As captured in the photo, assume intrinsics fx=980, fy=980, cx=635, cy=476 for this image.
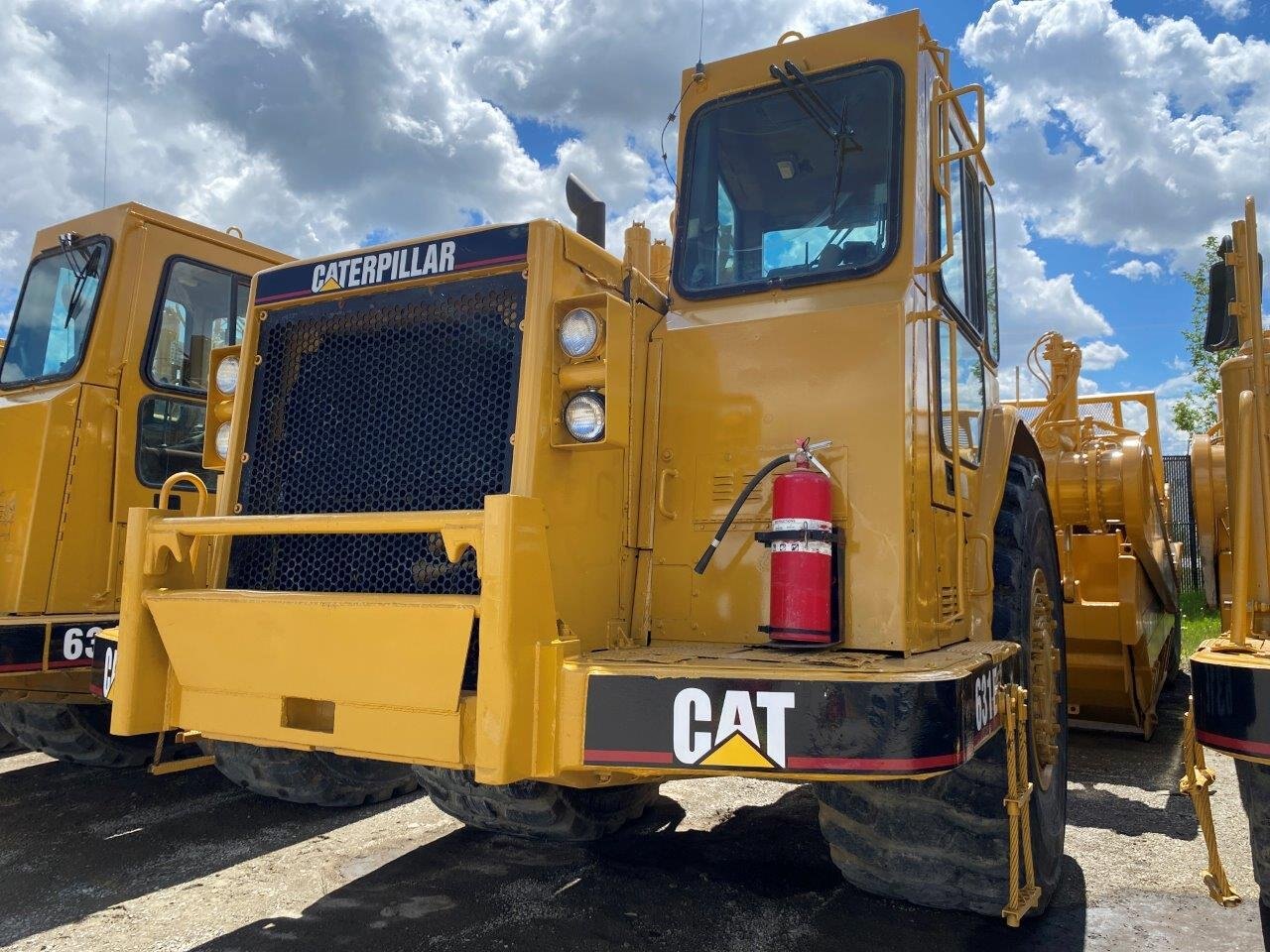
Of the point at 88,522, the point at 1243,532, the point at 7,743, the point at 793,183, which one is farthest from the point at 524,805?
the point at 7,743

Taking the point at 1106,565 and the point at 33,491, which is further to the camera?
the point at 1106,565

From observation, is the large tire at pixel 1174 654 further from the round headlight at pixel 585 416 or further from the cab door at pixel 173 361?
the cab door at pixel 173 361

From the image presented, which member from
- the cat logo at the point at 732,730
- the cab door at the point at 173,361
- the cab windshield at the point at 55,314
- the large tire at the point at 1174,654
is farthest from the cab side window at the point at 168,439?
the large tire at the point at 1174,654

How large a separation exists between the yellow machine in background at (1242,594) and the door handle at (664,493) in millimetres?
1517

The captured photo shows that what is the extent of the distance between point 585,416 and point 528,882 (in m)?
2.07

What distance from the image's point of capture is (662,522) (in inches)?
122

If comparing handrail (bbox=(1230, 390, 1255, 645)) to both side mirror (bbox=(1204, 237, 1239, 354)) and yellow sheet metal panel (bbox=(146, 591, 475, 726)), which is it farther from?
yellow sheet metal panel (bbox=(146, 591, 475, 726))

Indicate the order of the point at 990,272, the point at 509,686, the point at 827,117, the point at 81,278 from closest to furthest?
the point at 509,686
the point at 827,117
the point at 990,272
the point at 81,278

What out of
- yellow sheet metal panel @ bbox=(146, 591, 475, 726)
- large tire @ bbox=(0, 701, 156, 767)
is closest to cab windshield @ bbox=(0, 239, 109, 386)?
large tire @ bbox=(0, 701, 156, 767)

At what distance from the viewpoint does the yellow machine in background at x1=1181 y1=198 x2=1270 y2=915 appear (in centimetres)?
254

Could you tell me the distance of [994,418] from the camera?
410cm

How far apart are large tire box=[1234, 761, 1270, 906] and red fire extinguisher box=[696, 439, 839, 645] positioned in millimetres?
1438

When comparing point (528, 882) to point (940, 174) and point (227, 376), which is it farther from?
point (940, 174)

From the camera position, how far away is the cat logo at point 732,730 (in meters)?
2.27
